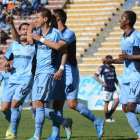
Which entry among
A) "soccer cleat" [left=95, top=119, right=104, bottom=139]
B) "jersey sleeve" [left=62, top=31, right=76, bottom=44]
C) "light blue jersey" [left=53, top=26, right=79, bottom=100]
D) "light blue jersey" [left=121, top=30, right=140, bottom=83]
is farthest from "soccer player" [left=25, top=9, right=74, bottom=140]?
"soccer cleat" [left=95, top=119, right=104, bottom=139]

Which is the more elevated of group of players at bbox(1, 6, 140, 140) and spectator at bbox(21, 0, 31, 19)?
group of players at bbox(1, 6, 140, 140)

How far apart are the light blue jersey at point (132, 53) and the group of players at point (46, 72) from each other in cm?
97

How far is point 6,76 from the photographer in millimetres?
16891

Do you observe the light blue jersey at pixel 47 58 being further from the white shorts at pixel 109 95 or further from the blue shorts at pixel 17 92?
the white shorts at pixel 109 95

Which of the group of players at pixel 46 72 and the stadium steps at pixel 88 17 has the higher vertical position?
the group of players at pixel 46 72

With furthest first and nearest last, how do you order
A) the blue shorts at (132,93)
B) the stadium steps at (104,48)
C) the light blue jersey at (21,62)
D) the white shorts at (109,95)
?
the stadium steps at (104,48), the white shorts at (109,95), the light blue jersey at (21,62), the blue shorts at (132,93)

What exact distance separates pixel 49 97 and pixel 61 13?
1.66 metres

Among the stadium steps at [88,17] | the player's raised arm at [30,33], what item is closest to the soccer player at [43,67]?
the player's raised arm at [30,33]

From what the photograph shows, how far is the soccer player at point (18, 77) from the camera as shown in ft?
32.0

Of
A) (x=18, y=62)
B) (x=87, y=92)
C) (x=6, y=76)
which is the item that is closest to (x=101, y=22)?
(x=87, y=92)

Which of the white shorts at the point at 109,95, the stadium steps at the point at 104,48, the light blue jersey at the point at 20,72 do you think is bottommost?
the stadium steps at the point at 104,48

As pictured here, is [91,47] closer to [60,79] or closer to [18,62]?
[18,62]

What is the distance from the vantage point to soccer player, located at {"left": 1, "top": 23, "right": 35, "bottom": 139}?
32.0ft

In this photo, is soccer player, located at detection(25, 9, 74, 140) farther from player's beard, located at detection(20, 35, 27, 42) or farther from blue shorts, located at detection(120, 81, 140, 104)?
player's beard, located at detection(20, 35, 27, 42)
